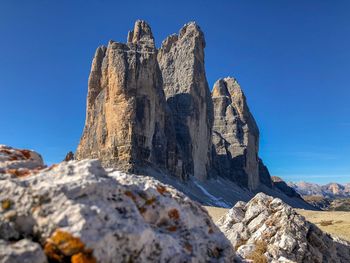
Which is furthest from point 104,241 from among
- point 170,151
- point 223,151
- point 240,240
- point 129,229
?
point 223,151

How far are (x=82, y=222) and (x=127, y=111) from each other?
106 metres

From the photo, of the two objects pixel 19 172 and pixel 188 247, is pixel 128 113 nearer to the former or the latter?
pixel 19 172

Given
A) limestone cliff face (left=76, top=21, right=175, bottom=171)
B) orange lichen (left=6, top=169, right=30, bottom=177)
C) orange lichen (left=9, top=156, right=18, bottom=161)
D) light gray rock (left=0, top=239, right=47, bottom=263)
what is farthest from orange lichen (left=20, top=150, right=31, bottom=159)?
limestone cliff face (left=76, top=21, right=175, bottom=171)

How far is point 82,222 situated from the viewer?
4477 mm

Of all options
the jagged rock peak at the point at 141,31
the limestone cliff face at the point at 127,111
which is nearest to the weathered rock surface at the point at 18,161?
the limestone cliff face at the point at 127,111

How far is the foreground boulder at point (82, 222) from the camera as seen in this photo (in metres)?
4.38

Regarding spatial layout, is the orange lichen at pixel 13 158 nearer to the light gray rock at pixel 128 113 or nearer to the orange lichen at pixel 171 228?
the orange lichen at pixel 171 228

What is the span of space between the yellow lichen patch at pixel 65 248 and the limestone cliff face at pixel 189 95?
427 ft

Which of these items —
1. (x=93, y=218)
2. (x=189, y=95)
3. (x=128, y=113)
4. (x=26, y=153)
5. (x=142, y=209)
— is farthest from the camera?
(x=189, y=95)

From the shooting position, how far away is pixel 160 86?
130m

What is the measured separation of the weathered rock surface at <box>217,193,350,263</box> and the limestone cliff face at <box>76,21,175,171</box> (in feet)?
284

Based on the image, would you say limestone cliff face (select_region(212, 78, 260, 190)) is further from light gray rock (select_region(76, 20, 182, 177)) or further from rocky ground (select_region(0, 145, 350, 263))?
rocky ground (select_region(0, 145, 350, 263))

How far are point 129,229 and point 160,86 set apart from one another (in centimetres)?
12629

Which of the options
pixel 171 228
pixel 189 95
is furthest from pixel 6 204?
pixel 189 95
